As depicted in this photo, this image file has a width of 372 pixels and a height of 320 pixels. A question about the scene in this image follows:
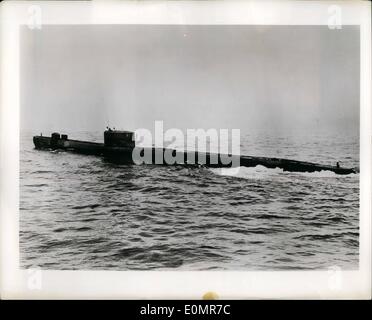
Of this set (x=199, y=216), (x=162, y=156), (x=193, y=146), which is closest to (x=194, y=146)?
(x=193, y=146)

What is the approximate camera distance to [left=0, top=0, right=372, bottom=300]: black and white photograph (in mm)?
1555

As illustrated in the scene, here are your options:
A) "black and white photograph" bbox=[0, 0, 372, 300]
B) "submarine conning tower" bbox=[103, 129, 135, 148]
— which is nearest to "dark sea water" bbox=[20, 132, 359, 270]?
"black and white photograph" bbox=[0, 0, 372, 300]

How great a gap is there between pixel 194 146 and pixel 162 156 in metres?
0.15

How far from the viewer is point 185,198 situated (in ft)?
5.28

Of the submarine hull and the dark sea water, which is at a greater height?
the submarine hull

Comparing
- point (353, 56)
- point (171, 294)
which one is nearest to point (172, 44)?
point (353, 56)

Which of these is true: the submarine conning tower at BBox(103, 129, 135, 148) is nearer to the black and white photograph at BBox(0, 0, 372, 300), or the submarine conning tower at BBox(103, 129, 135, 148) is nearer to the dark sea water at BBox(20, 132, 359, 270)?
the black and white photograph at BBox(0, 0, 372, 300)

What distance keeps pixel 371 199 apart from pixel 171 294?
97cm

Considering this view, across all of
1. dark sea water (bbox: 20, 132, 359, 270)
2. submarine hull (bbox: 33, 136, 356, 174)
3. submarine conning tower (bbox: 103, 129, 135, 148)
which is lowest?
dark sea water (bbox: 20, 132, 359, 270)

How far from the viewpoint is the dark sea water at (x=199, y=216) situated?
1546 millimetres

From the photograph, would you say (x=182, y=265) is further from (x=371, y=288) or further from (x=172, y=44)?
(x=172, y=44)

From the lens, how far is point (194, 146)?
161 cm

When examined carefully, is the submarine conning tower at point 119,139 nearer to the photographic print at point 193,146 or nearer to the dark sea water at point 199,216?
the photographic print at point 193,146
